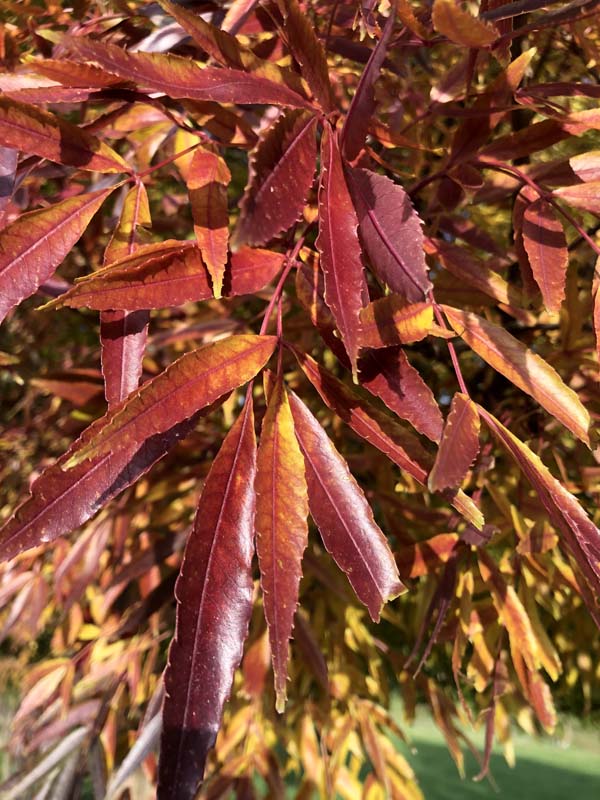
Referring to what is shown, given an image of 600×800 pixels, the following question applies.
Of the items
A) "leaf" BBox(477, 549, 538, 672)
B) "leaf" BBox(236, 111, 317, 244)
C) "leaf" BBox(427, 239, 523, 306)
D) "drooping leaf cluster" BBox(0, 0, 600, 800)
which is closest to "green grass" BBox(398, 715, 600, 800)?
"leaf" BBox(477, 549, 538, 672)

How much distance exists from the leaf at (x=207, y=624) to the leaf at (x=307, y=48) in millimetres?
274

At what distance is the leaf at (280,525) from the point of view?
52cm

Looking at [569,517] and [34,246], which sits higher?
[34,246]

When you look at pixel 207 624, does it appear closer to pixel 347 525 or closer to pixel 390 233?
pixel 347 525

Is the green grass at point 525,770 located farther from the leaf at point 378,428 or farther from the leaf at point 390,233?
the leaf at point 390,233

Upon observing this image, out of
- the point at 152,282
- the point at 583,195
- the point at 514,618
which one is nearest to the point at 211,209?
the point at 152,282

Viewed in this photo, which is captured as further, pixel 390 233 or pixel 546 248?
pixel 546 248

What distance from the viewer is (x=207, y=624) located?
21.2 inches

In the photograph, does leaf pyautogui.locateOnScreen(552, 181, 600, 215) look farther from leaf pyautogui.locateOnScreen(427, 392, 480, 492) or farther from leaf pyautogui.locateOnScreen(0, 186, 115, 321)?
leaf pyautogui.locateOnScreen(0, 186, 115, 321)

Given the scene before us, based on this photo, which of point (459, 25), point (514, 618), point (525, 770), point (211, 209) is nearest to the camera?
point (459, 25)

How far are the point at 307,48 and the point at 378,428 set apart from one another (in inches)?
10.9

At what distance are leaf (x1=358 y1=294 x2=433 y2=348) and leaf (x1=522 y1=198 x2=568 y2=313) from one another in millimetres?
115

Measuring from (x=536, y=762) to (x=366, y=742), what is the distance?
1923 mm

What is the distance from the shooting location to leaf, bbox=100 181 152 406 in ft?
2.03
